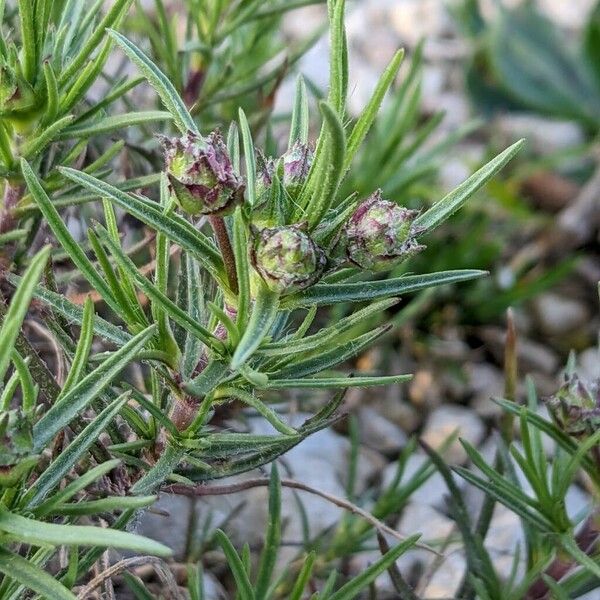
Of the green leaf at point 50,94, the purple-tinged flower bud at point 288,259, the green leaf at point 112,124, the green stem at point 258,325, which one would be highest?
the green leaf at point 50,94

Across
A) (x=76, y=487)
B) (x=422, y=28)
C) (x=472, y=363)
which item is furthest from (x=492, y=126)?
(x=76, y=487)

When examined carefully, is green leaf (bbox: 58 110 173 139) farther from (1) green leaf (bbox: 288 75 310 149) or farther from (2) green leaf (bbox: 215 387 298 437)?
(2) green leaf (bbox: 215 387 298 437)

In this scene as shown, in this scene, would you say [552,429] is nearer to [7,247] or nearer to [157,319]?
[157,319]

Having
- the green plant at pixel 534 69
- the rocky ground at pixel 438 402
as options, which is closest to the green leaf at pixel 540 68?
the green plant at pixel 534 69

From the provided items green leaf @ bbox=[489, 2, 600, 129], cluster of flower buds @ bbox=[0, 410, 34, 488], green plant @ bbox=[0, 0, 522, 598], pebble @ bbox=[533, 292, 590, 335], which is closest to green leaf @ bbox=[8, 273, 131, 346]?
green plant @ bbox=[0, 0, 522, 598]

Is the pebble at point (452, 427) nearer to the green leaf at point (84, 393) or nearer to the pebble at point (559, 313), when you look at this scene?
the pebble at point (559, 313)
